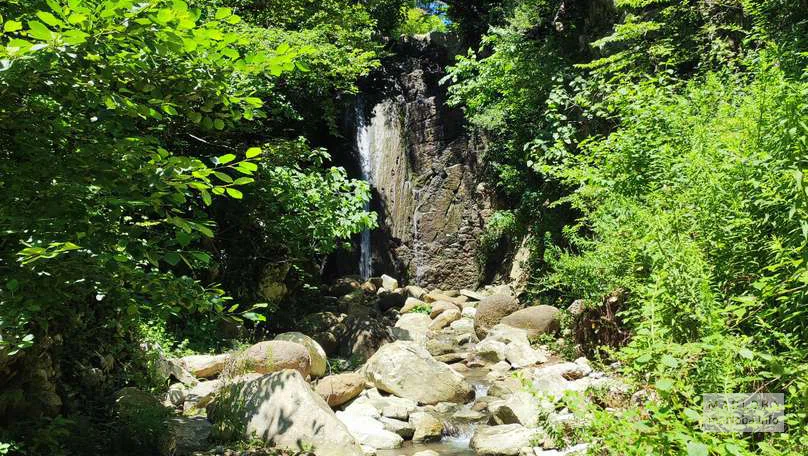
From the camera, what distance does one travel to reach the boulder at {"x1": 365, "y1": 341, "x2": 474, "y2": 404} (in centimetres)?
749

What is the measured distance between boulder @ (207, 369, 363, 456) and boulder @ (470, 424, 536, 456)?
49.9 inches

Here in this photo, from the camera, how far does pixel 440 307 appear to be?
14141mm

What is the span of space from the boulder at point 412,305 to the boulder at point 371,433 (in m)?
8.06

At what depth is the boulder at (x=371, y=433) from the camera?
6.07 metres

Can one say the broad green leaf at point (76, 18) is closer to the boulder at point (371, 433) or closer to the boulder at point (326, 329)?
the boulder at point (371, 433)

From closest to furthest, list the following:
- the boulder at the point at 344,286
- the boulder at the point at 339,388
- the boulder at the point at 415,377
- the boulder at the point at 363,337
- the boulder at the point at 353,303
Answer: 1. the boulder at the point at 339,388
2. the boulder at the point at 415,377
3. the boulder at the point at 363,337
4. the boulder at the point at 353,303
5. the boulder at the point at 344,286

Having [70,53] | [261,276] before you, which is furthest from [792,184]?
[261,276]

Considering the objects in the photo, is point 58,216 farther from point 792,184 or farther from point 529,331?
point 529,331

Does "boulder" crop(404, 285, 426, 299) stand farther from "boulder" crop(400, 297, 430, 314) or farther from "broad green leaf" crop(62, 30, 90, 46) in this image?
"broad green leaf" crop(62, 30, 90, 46)

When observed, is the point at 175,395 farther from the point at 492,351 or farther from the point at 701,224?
the point at 701,224

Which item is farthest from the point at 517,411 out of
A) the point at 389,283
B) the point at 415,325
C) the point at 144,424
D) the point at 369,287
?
the point at 389,283

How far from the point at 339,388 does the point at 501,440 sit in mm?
2271

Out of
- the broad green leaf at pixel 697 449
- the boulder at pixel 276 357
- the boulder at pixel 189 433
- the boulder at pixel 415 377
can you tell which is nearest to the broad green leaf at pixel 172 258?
the broad green leaf at pixel 697 449

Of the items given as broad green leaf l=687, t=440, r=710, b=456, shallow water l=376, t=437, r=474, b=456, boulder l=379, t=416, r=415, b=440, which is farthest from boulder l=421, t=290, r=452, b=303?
broad green leaf l=687, t=440, r=710, b=456
